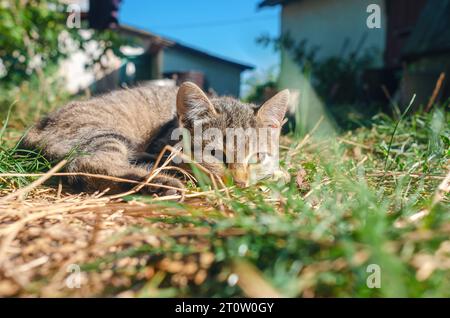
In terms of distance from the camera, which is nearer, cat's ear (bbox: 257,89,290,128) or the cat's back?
the cat's back

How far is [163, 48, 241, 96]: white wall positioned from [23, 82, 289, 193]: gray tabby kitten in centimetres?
1154

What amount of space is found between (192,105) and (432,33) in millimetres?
3666

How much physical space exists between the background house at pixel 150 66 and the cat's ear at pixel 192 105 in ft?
15.9

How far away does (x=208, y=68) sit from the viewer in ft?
55.4

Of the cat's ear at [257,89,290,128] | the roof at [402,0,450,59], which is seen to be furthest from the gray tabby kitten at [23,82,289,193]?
the roof at [402,0,450,59]

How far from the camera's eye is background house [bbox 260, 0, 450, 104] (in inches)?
185

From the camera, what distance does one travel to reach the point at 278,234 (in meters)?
1.03

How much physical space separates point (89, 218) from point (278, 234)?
0.71 meters

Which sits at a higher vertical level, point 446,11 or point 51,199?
point 446,11

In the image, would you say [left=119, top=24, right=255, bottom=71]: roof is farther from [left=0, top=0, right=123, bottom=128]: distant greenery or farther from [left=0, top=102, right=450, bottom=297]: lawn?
[left=0, top=102, right=450, bottom=297]: lawn

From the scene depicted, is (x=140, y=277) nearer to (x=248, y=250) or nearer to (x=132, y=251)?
(x=132, y=251)

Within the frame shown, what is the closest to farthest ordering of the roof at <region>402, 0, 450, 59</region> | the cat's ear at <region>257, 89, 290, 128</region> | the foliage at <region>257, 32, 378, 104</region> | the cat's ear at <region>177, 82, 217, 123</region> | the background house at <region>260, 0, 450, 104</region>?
the cat's ear at <region>177, 82, 217, 123</region>
the cat's ear at <region>257, 89, 290, 128</region>
the roof at <region>402, 0, 450, 59</region>
the background house at <region>260, 0, 450, 104</region>
the foliage at <region>257, 32, 378, 104</region>
